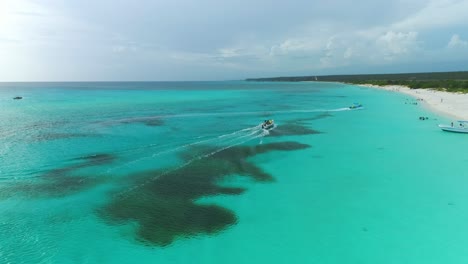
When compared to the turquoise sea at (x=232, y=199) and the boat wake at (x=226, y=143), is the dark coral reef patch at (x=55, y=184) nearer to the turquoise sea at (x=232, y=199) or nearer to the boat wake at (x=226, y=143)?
the turquoise sea at (x=232, y=199)

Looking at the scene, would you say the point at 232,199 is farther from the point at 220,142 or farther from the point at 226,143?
the point at 220,142

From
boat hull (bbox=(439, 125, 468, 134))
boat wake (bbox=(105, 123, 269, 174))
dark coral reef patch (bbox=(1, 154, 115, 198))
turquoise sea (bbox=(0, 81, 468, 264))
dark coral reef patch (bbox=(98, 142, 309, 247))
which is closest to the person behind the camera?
turquoise sea (bbox=(0, 81, 468, 264))

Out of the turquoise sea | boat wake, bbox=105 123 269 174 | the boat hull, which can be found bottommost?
the turquoise sea

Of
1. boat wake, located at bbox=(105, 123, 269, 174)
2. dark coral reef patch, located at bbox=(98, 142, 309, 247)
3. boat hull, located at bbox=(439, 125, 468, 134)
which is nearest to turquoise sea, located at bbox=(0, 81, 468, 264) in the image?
dark coral reef patch, located at bbox=(98, 142, 309, 247)

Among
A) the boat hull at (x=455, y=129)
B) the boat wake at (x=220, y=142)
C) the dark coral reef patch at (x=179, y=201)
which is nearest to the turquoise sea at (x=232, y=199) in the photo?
the dark coral reef patch at (x=179, y=201)

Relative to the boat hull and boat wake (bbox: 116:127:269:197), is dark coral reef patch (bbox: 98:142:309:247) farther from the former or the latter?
the boat hull

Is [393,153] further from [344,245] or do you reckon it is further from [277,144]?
[344,245]
